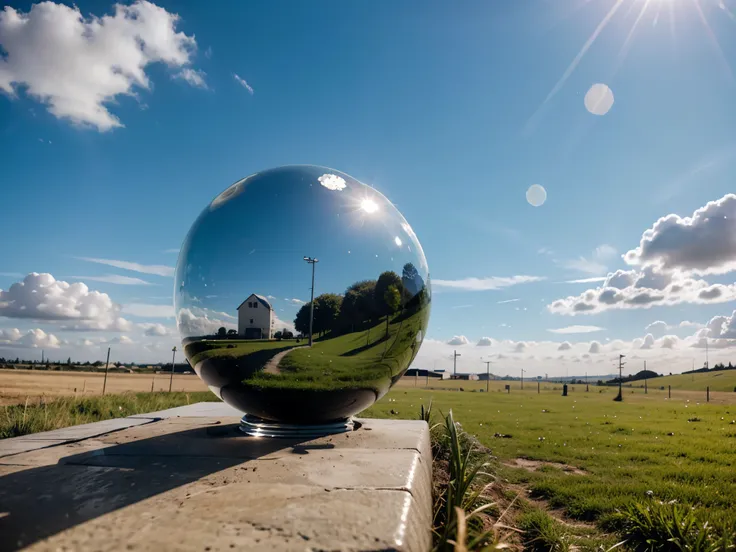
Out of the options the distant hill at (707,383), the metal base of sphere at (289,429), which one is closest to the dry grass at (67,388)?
the metal base of sphere at (289,429)

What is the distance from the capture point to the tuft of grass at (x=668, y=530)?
14.4 feet

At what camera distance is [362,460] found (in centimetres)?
461

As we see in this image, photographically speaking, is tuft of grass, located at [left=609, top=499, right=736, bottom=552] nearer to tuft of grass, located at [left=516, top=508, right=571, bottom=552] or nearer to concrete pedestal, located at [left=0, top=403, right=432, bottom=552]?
tuft of grass, located at [left=516, top=508, right=571, bottom=552]

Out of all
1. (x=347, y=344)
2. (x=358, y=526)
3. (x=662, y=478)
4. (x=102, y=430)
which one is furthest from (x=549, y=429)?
(x=358, y=526)

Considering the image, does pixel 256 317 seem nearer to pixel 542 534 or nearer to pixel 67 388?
pixel 542 534

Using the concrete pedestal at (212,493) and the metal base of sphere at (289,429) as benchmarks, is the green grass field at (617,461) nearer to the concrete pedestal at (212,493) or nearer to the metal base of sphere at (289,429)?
the concrete pedestal at (212,493)

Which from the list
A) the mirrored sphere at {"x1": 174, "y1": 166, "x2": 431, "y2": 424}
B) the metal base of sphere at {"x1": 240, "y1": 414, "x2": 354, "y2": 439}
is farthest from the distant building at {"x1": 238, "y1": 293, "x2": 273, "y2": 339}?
the metal base of sphere at {"x1": 240, "y1": 414, "x2": 354, "y2": 439}

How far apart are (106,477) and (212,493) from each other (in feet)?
3.96

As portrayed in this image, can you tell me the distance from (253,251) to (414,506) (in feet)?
10.0

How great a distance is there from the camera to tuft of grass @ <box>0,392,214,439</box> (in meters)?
8.07

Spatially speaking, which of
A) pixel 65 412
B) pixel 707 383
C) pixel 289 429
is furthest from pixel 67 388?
pixel 707 383

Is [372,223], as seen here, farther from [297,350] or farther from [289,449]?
[289,449]

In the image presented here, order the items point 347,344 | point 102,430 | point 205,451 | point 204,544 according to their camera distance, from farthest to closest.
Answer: point 102,430 < point 347,344 < point 205,451 < point 204,544

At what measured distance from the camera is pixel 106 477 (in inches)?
162
